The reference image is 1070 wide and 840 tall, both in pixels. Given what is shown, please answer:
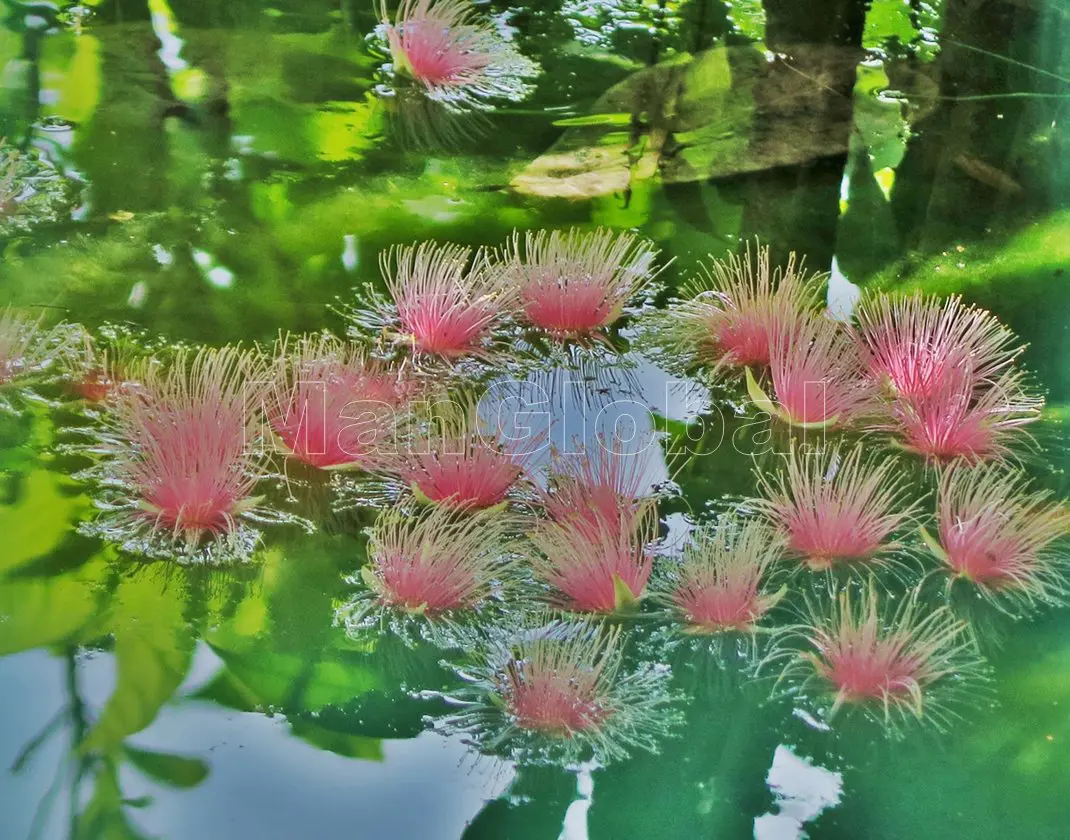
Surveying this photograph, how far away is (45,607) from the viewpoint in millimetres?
1169

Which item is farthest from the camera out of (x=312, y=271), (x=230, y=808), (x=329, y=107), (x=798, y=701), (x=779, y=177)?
(x=329, y=107)

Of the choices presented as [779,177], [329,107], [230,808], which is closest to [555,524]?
[230,808]

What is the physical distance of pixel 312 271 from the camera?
1676mm

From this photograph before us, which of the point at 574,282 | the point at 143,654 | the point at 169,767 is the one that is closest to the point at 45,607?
the point at 143,654

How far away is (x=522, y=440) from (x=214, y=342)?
0.41m

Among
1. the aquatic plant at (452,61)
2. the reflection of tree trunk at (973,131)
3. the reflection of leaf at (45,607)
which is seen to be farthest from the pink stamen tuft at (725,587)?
the aquatic plant at (452,61)

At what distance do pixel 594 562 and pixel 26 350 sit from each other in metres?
0.71

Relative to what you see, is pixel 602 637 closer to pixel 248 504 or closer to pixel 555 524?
pixel 555 524

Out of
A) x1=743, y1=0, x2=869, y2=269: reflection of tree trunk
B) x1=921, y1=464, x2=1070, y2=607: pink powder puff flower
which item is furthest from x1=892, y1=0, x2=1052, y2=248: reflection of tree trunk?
x1=921, y1=464, x2=1070, y2=607: pink powder puff flower

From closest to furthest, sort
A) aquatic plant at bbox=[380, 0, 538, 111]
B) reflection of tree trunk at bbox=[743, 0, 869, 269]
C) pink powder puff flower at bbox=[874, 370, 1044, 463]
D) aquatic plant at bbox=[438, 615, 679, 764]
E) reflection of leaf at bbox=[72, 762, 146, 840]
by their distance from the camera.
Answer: reflection of leaf at bbox=[72, 762, 146, 840]
aquatic plant at bbox=[438, 615, 679, 764]
pink powder puff flower at bbox=[874, 370, 1044, 463]
reflection of tree trunk at bbox=[743, 0, 869, 269]
aquatic plant at bbox=[380, 0, 538, 111]

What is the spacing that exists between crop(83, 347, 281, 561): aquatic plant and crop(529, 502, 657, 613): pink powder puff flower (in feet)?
0.95

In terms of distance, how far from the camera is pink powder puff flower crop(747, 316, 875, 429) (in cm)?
144

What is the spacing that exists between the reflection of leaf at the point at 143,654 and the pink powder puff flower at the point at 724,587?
0.45m

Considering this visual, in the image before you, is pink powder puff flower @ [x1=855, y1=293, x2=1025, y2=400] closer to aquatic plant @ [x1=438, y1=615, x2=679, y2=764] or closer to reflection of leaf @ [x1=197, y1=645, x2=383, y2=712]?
aquatic plant @ [x1=438, y1=615, x2=679, y2=764]
